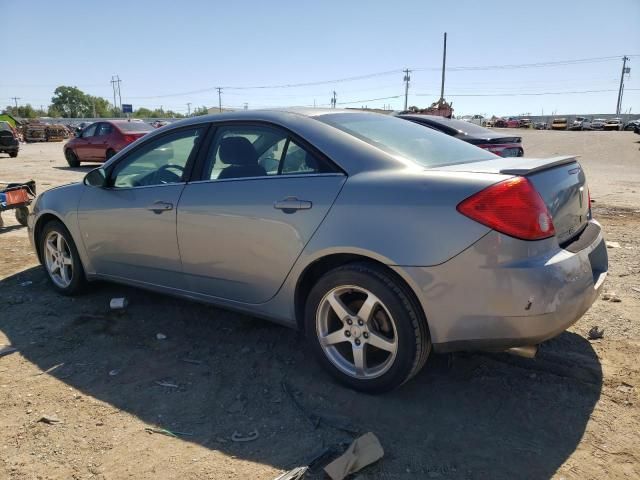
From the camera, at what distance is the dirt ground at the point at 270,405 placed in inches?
93.6

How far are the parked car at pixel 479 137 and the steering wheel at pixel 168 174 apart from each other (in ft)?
22.0

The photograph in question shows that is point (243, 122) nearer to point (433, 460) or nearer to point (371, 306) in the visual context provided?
point (371, 306)

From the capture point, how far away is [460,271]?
2.44 meters

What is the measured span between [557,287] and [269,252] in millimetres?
1597

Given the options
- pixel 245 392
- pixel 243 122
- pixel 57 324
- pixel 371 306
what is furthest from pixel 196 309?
pixel 371 306

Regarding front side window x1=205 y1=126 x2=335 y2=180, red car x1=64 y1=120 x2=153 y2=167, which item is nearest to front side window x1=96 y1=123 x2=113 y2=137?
red car x1=64 y1=120 x2=153 y2=167

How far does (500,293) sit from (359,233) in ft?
2.51

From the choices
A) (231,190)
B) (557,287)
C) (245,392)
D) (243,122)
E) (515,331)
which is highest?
(243,122)

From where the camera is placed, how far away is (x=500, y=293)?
2395 millimetres

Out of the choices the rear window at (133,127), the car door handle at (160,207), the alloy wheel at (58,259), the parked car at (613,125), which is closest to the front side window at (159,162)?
the car door handle at (160,207)

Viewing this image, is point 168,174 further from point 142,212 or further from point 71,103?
point 71,103

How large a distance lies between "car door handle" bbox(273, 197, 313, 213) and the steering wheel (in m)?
1.01

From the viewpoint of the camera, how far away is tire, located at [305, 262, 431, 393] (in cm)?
263

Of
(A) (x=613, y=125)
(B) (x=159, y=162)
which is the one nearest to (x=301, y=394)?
(B) (x=159, y=162)
